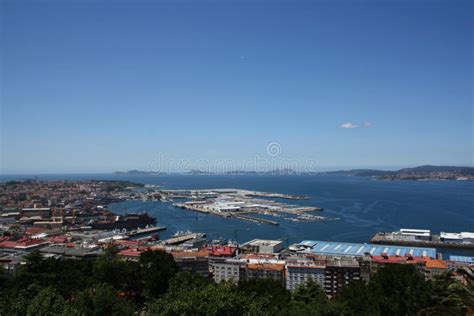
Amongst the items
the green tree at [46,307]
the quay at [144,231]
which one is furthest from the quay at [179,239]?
the green tree at [46,307]

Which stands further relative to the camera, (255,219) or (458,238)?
(255,219)

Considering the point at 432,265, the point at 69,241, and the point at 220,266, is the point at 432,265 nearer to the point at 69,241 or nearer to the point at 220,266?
the point at 220,266

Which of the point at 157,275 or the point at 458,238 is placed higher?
the point at 157,275

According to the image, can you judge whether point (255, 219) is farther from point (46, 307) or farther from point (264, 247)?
point (46, 307)

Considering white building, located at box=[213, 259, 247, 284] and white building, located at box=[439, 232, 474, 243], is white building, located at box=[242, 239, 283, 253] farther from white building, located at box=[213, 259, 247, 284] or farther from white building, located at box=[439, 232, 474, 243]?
white building, located at box=[439, 232, 474, 243]

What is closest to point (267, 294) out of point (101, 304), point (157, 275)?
point (157, 275)

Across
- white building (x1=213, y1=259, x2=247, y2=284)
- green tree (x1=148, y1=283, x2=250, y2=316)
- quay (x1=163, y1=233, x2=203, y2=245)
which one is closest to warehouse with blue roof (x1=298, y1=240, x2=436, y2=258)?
white building (x1=213, y1=259, x2=247, y2=284)
